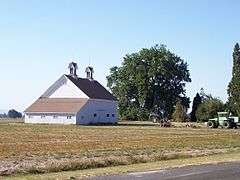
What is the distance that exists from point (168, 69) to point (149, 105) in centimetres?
932

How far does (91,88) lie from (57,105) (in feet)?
26.8

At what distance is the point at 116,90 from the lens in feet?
418

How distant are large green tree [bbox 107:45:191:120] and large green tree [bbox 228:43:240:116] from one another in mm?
19083

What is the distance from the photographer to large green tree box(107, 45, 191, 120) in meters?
Result: 123

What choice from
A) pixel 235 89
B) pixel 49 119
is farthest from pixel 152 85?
pixel 49 119

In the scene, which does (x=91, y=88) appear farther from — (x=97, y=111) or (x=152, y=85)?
(x=152, y=85)

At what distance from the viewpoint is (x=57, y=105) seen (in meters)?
97.1

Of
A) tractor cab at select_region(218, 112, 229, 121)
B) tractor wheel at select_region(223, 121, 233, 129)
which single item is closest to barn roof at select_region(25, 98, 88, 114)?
tractor cab at select_region(218, 112, 229, 121)

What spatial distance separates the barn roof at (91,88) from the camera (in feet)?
325

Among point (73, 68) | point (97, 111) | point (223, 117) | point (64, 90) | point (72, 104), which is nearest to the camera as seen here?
point (223, 117)

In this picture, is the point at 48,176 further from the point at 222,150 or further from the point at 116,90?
the point at 116,90

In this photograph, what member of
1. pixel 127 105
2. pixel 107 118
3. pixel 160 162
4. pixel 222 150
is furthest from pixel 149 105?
pixel 160 162

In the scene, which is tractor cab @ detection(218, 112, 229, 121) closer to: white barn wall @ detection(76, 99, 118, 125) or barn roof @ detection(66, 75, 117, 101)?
white barn wall @ detection(76, 99, 118, 125)

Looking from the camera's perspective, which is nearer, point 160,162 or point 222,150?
point 160,162
